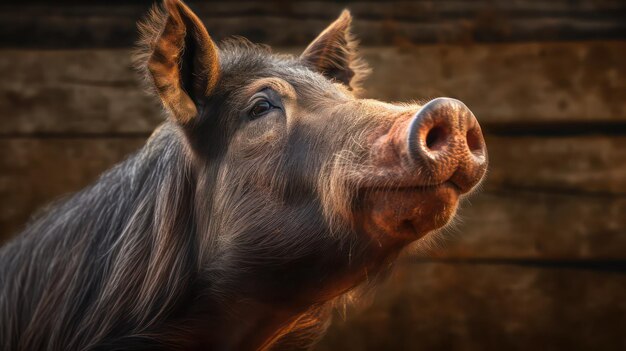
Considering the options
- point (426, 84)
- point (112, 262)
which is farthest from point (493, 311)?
point (112, 262)

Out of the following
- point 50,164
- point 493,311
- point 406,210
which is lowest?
point 493,311

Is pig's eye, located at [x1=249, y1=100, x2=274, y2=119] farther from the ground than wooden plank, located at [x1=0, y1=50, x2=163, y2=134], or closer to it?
farther from the ground

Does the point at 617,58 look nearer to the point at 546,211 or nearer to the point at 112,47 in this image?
the point at 546,211

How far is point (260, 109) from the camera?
2443 mm

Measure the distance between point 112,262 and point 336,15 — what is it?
6.28 feet

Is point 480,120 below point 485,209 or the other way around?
the other way around

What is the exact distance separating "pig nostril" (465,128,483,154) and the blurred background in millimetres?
1894

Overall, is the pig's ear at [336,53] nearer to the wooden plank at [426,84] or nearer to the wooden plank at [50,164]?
the wooden plank at [426,84]

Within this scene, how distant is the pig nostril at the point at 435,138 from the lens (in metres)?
1.97

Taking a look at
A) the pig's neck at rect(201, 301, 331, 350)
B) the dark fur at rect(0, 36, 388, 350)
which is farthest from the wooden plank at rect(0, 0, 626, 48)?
the pig's neck at rect(201, 301, 331, 350)

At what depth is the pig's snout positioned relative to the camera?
6.29 feet

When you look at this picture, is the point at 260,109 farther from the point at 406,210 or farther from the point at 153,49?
the point at 406,210

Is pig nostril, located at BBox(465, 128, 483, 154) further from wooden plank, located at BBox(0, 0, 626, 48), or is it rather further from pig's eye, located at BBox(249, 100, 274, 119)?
wooden plank, located at BBox(0, 0, 626, 48)

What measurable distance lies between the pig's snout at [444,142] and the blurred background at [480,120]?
1927mm
